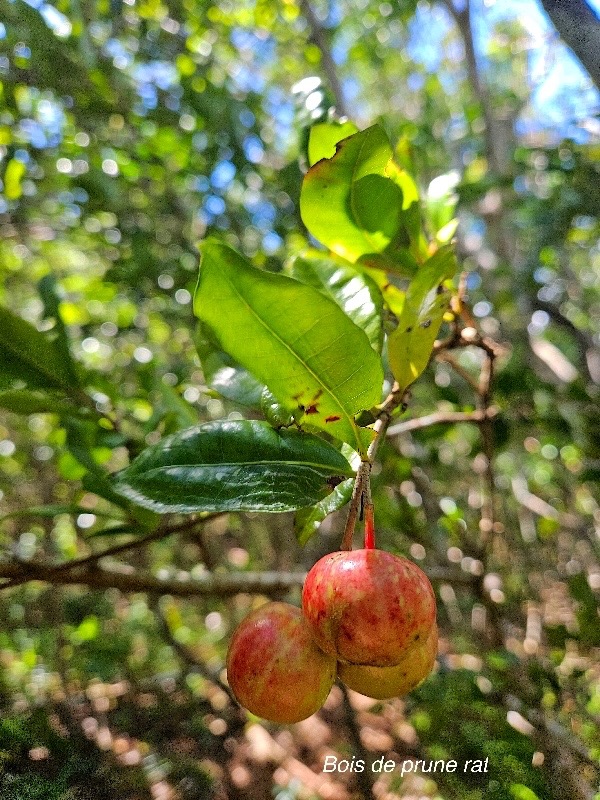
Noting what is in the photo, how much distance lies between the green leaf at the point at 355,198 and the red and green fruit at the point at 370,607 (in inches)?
16.3

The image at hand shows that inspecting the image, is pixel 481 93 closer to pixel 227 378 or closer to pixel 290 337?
pixel 227 378

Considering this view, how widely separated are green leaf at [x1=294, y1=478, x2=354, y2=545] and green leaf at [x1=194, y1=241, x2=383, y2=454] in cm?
8

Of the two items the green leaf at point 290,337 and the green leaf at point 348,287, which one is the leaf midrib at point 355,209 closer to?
the green leaf at point 348,287

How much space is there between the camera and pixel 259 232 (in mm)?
2020

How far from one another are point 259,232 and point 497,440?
120cm

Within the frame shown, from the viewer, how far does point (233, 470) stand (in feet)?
1.83

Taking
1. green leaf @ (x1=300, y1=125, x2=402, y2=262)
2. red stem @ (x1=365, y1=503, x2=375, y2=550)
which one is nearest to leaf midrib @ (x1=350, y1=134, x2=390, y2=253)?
green leaf @ (x1=300, y1=125, x2=402, y2=262)

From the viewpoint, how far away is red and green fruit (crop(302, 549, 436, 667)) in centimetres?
46

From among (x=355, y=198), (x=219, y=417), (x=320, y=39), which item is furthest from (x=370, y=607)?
(x=320, y=39)

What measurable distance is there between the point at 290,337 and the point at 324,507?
0.20m

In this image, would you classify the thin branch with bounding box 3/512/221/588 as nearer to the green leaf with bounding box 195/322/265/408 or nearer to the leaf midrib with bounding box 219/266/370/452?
the green leaf with bounding box 195/322/265/408

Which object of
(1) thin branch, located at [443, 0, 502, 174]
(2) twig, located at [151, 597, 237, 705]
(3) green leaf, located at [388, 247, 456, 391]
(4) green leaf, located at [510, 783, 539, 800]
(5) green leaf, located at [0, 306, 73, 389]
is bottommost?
(2) twig, located at [151, 597, 237, 705]

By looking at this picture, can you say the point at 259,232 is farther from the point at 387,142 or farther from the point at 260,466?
the point at 260,466

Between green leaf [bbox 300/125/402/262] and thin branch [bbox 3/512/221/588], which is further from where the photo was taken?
thin branch [bbox 3/512/221/588]
